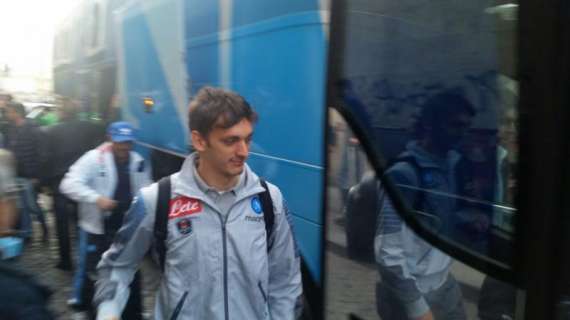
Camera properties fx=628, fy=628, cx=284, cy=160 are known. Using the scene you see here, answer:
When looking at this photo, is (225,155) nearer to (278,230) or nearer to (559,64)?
(278,230)

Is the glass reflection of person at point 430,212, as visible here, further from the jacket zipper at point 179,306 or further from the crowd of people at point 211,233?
the jacket zipper at point 179,306

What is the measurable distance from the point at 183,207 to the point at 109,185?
8.47ft

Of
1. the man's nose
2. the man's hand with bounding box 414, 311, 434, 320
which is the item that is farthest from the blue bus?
the man's nose

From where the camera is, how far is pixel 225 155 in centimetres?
201

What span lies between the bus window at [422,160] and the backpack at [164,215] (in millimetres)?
713

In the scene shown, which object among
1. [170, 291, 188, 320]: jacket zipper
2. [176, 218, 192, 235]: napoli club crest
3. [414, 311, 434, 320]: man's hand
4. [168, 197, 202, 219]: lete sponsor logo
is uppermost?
[168, 197, 202, 219]: lete sponsor logo

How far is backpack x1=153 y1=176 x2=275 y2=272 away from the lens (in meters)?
2.00

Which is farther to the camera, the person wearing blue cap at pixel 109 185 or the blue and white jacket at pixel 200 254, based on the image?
the person wearing blue cap at pixel 109 185

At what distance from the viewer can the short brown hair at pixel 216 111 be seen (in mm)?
2010

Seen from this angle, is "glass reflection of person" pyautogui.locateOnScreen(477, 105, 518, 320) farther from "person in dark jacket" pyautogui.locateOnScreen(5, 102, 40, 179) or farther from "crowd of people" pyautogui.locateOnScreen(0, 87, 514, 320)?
"person in dark jacket" pyautogui.locateOnScreen(5, 102, 40, 179)

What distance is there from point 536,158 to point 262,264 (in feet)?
3.13

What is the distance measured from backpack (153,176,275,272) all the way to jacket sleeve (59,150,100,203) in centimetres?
246

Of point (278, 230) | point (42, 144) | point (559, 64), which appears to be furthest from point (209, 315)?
point (42, 144)

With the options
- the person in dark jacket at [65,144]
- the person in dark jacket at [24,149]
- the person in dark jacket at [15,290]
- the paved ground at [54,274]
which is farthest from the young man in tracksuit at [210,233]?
the person in dark jacket at [24,149]
